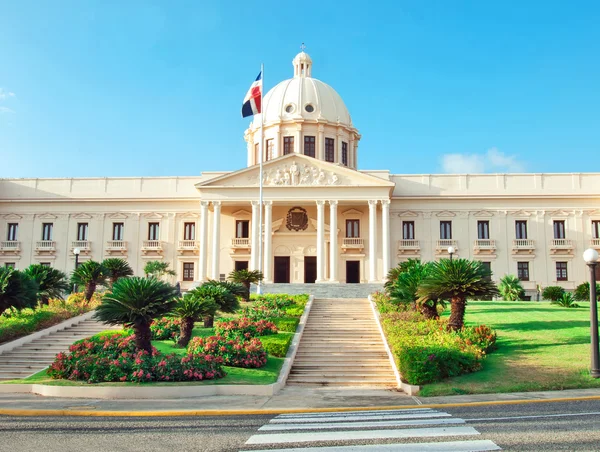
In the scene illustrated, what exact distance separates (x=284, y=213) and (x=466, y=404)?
3584 centimetres

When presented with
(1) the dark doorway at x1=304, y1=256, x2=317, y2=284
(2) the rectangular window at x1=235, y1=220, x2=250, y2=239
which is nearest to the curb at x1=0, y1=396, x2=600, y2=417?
(1) the dark doorway at x1=304, y1=256, x2=317, y2=284

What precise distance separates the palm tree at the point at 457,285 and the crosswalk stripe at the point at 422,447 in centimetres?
1258

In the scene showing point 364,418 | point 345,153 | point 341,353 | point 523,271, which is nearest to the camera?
point 364,418

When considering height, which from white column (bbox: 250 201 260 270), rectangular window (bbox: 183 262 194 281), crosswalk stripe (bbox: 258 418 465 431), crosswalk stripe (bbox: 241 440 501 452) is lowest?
crosswalk stripe (bbox: 258 418 465 431)

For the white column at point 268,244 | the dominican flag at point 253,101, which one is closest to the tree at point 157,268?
the white column at point 268,244

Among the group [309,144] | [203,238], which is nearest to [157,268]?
[203,238]

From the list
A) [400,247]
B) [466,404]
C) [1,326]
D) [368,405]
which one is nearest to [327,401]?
[368,405]

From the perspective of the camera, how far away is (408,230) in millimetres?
48562

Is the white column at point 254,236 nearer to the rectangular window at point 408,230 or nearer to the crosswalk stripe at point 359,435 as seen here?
the rectangular window at point 408,230

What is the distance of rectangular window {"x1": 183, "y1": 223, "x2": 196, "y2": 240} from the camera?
49219 millimetres

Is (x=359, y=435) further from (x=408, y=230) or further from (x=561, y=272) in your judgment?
(x=561, y=272)

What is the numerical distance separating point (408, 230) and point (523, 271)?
9.73m

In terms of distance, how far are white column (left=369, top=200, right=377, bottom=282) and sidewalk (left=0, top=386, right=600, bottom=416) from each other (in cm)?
2772

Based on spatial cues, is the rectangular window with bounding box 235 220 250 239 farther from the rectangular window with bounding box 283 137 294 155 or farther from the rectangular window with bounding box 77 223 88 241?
the rectangular window with bounding box 77 223 88 241
